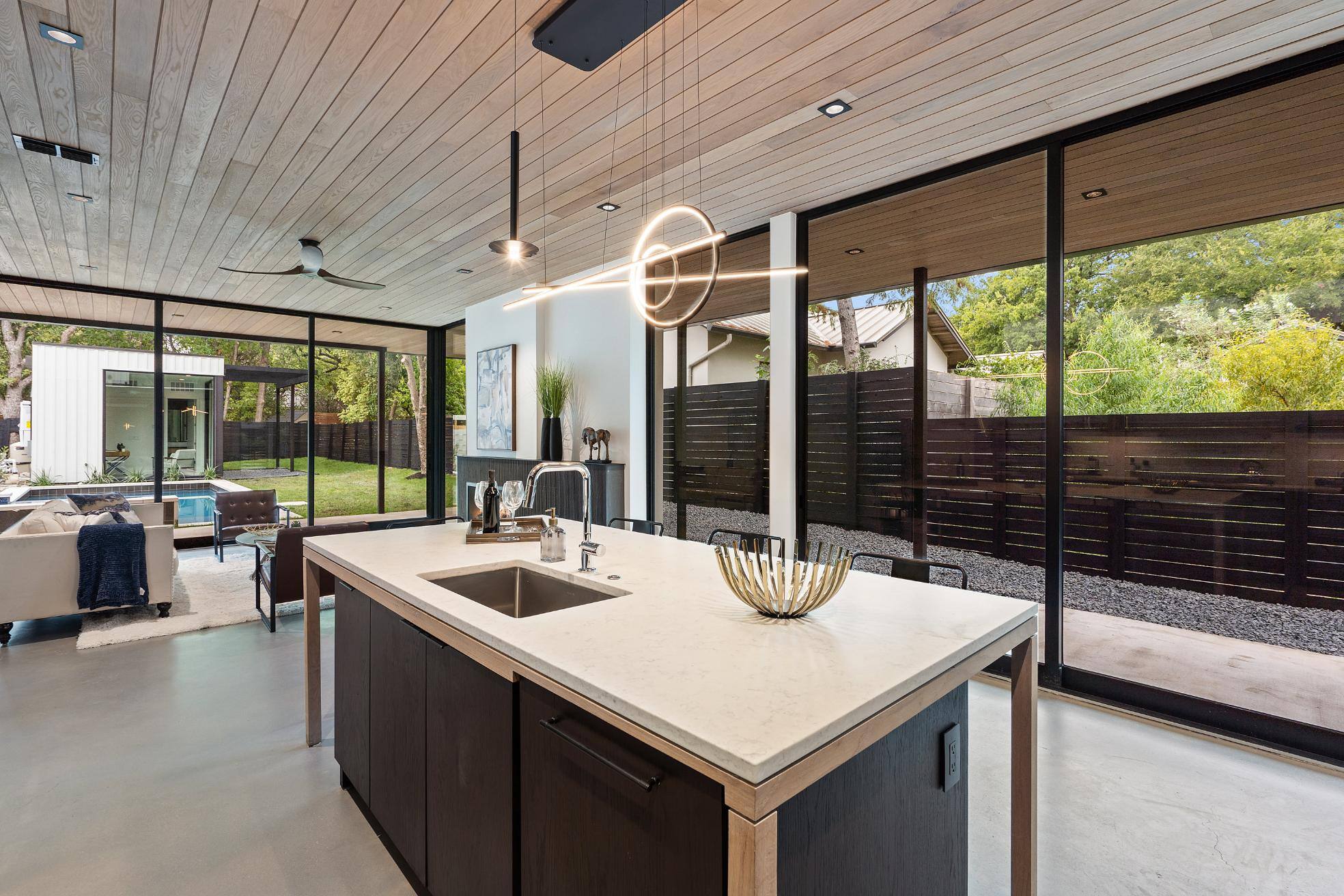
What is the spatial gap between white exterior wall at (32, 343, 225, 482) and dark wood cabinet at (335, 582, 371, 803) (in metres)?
6.29

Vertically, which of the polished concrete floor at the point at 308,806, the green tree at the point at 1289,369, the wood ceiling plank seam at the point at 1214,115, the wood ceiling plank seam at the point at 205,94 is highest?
the wood ceiling plank seam at the point at 205,94

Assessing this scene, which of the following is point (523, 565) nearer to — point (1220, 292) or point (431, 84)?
point (431, 84)

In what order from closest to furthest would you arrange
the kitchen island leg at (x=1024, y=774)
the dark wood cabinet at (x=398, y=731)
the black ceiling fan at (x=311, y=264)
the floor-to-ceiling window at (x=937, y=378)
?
the kitchen island leg at (x=1024, y=774)
the dark wood cabinet at (x=398, y=731)
the floor-to-ceiling window at (x=937, y=378)
the black ceiling fan at (x=311, y=264)

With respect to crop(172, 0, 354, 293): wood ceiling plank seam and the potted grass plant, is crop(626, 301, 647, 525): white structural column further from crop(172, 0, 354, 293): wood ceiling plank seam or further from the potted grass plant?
crop(172, 0, 354, 293): wood ceiling plank seam

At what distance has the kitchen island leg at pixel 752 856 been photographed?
809 mm

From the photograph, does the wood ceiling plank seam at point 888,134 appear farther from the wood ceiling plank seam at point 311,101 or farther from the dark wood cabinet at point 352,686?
the dark wood cabinet at point 352,686

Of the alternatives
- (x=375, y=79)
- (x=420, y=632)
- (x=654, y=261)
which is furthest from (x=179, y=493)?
(x=654, y=261)

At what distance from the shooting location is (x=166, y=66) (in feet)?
7.98

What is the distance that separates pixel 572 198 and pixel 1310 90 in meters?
3.33

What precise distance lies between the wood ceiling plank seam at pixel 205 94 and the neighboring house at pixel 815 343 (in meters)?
2.96

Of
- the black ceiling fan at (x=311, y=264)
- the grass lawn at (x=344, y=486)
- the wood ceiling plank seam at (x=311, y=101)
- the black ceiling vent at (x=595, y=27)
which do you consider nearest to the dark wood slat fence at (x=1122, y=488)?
the black ceiling vent at (x=595, y=27)

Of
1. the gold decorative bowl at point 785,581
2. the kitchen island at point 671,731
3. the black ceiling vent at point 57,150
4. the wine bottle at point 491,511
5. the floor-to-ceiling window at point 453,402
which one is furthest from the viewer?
the floor-to-ceiling window at point 453,402

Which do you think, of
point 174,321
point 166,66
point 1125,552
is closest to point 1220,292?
point 1125,552

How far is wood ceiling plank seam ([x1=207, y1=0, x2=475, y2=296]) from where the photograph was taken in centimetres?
215
